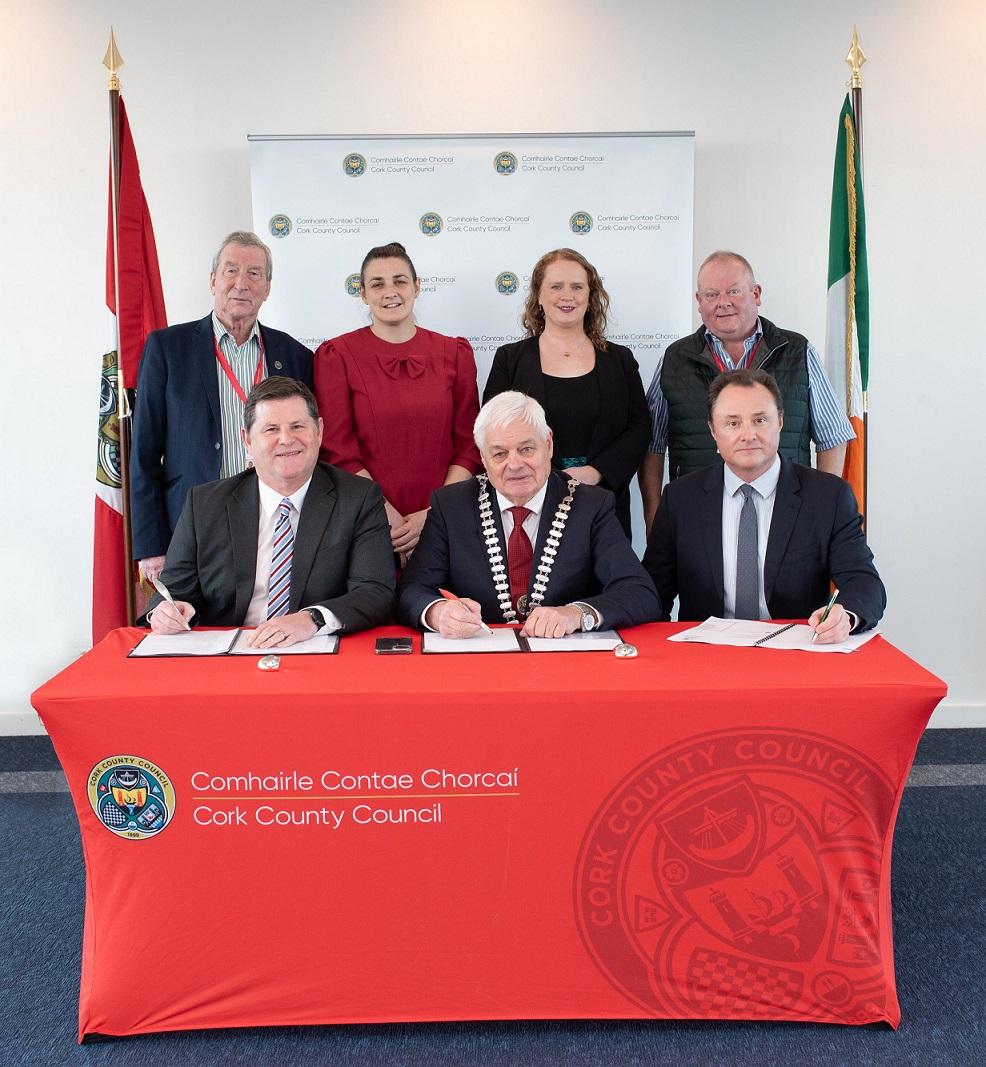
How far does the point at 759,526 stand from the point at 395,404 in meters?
1.20

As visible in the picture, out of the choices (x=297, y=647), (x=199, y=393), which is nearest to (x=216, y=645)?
(x=297, y=647)

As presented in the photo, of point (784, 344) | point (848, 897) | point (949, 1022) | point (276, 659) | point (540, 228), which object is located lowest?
point (949, 1022)

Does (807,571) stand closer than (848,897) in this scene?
No

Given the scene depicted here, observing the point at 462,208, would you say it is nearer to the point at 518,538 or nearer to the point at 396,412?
the point at 396,412

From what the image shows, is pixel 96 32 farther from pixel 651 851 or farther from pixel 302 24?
pixel 651 851

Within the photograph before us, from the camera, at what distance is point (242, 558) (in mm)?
2553

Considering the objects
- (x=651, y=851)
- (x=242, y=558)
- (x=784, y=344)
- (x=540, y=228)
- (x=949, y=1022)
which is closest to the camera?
(x=651, y=851)

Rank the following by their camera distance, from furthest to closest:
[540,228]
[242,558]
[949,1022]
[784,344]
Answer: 1. [540,228]
2. [784,344]
3. [242,558]
4. [949,1022]

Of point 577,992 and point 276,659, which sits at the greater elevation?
point 276,659

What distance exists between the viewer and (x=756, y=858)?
1990 mm

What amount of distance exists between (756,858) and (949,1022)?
0.60m

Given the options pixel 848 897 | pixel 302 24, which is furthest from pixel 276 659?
pixel 302 24

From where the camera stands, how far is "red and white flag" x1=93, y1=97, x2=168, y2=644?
354cm

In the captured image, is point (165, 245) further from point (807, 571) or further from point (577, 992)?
point (577, 992)
